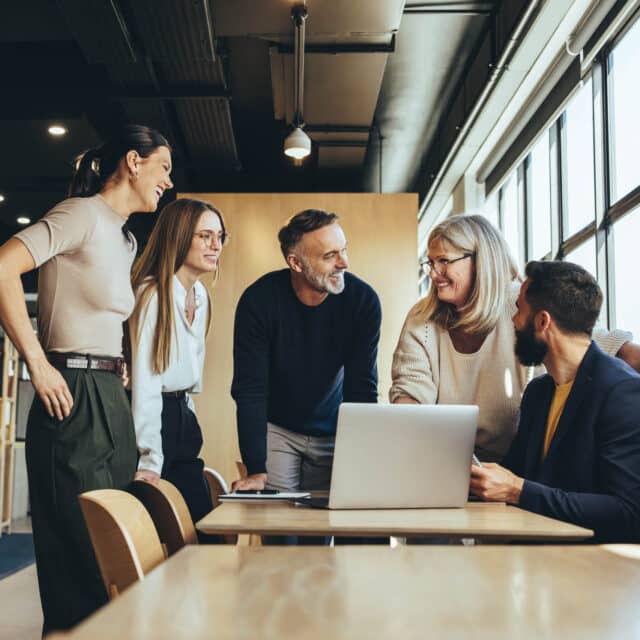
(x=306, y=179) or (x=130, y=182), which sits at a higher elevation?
(x=306, y=179)

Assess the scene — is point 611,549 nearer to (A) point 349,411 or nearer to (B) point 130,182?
(A) point 349,411

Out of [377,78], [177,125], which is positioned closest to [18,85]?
[177,125]

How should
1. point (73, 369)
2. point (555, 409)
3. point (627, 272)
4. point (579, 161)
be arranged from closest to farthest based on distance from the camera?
point (73, 369)
point (555, 409)
point (627, 272)
point (579, 161)

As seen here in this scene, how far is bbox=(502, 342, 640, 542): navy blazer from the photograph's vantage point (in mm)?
1866

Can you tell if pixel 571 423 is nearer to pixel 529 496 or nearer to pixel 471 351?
pixel 529 496

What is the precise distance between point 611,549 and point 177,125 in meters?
5.90

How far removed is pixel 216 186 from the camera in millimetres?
8586

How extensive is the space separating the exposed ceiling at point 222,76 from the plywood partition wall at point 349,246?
0.50 meters

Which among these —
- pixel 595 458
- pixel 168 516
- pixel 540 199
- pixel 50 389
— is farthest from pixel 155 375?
pixel 540 199

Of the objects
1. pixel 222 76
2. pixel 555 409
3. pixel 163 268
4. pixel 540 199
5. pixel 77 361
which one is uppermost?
pixel 222 76

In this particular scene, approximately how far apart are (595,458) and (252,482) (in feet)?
3.12

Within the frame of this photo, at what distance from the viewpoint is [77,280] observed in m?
2.10

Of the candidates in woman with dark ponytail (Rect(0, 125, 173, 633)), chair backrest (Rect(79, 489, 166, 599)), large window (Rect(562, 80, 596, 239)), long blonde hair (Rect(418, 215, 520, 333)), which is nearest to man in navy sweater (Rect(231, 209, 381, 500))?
long blonde hair (Rect(418, 215, 520, 333))

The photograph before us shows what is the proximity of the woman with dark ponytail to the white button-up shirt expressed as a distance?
21 centimetres
